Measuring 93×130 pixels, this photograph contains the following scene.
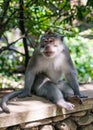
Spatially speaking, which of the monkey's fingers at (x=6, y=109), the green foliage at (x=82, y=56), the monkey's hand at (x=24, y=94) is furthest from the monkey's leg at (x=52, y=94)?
the green foliage at (x=82, y=56)

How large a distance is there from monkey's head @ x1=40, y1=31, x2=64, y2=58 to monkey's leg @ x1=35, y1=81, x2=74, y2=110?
41cm

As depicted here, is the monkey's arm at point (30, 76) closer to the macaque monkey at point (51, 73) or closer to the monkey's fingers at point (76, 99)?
the macaque monkey at point (51, 73)

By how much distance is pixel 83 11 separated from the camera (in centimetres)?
584

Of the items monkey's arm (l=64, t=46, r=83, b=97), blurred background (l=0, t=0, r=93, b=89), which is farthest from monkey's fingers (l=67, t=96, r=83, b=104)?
blurred background (l=0, t=0, r=93, b=89)

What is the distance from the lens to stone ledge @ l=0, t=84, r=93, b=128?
4.02 meters

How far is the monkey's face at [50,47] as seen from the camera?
459 centimetres

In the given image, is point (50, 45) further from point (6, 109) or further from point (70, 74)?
point (6, 109)

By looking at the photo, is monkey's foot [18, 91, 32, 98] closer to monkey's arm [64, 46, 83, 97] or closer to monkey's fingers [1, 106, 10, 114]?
monkey's arm [64, 46, 83, 97]

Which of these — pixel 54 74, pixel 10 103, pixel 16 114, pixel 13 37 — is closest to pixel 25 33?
pixel 54 74

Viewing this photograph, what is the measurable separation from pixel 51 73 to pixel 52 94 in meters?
0.50

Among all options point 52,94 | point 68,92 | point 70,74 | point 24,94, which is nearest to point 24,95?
point 24,94

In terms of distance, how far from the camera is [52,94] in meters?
4.60

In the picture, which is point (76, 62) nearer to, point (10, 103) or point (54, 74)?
point (54, 74)

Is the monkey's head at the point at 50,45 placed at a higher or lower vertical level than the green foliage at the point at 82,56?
higher
